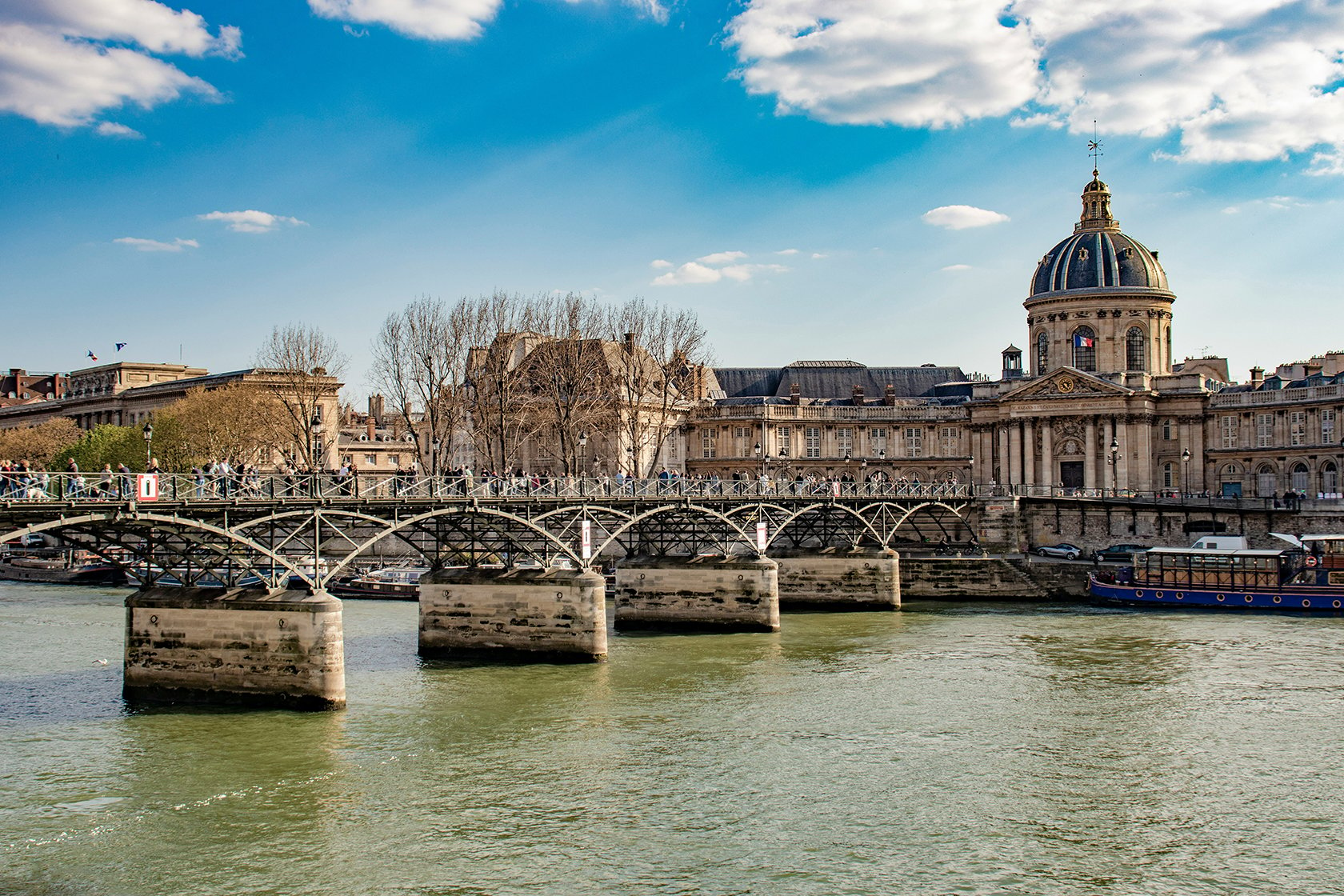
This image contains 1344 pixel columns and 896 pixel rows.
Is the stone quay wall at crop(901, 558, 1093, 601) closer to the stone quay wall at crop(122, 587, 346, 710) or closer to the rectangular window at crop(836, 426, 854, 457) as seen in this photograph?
the rectangular window at crop(836, 426, 854, 457)

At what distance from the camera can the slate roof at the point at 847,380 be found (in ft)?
337

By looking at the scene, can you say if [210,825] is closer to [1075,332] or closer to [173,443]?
[173,443]

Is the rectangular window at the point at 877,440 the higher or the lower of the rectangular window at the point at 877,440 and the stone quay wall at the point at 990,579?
the higher

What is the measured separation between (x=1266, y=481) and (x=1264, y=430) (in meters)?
3.15

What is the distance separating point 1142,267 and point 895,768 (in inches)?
2815

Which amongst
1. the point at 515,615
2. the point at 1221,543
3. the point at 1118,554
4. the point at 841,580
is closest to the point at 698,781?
the point at 515,615

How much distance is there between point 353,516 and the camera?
31.7 m

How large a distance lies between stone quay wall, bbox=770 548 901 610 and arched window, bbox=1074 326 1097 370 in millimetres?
38767

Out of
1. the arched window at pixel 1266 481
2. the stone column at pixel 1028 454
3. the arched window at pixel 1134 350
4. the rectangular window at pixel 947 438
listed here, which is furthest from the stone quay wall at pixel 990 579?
the rectangular window at pixel 947 438

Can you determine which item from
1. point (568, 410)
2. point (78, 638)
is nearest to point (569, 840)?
point (78, 638)

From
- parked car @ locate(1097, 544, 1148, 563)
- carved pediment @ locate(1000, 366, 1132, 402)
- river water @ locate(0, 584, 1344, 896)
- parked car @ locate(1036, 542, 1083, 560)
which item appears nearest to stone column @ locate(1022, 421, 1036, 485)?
carved pediment @ locate(1000, 366, 1132, 402)

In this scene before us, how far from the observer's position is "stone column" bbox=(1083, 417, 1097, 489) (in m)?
81.8

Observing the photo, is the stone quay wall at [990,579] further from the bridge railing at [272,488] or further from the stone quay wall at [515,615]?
the stone quay wall at [515,615]

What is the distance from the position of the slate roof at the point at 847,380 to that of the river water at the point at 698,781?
64.3 meters
